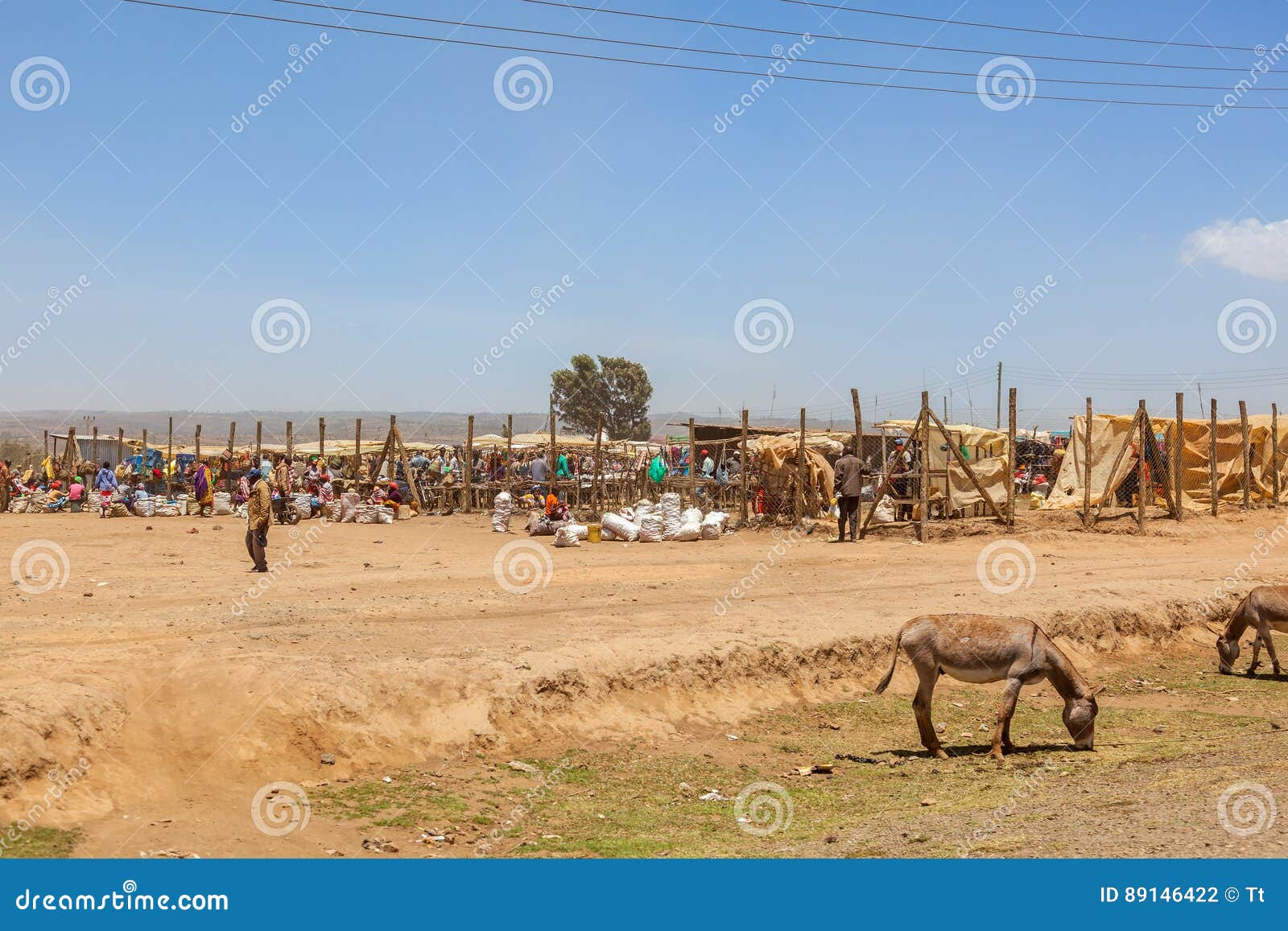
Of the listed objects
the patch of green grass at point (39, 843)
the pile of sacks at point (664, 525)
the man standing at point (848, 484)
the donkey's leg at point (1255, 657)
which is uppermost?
the man standing at point (848, 484)

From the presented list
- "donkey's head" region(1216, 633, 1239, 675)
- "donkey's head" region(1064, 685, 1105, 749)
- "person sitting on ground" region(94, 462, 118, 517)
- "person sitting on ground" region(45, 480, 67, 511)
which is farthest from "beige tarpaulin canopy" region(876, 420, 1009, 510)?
"person sitting on ground" region(45, 480, 67, 511)

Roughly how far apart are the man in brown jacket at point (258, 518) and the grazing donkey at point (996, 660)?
1105 centimetres

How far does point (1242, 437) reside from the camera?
27.1 meters

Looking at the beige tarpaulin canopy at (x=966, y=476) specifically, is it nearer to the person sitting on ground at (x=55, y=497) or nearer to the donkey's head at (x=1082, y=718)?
the donkey's head at (x=1082, y=718)

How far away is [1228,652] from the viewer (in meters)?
14.3

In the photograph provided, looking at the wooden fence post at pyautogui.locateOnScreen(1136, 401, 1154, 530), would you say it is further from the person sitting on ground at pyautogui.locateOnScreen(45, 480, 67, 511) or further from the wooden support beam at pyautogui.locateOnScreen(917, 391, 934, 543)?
the person sitting on ground at pyautogui.locateOnScreen(45, 480, 67, 511)

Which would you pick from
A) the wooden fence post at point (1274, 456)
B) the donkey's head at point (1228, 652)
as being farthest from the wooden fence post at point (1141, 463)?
the donkey's head at point (1228, 652)

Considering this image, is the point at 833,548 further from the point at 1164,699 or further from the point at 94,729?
the point at 94,729

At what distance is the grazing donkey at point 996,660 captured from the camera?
10.2 meters

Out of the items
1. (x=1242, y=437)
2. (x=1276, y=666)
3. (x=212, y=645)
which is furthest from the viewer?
(x=1242, y=437)

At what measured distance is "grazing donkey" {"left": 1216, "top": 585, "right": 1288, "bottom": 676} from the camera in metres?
13.9

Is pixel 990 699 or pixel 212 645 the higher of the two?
pixel 212 645

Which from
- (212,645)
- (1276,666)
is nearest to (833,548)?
(1276,666)

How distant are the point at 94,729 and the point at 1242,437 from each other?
2638cm
